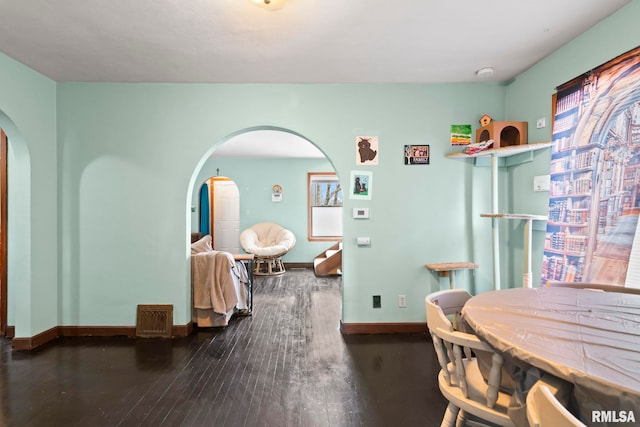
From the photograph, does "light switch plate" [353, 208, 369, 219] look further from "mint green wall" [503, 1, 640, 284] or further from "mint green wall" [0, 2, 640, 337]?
"mint green wall" [503, 1, 640, 284]

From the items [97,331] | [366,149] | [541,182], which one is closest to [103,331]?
[97,331]

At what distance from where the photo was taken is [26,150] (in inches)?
111

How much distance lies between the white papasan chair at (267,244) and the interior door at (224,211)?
1.43 metres

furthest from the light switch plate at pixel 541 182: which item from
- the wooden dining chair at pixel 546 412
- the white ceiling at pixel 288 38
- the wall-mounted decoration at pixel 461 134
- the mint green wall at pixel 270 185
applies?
the mint green wall at pixel 270 185

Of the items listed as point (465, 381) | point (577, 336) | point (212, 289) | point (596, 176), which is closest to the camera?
point (577, 336)

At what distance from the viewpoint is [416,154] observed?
322 centimetres

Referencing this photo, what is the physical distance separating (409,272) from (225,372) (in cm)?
190

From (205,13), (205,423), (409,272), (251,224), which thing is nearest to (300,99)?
(205,13)

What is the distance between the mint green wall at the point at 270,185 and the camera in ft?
23.8

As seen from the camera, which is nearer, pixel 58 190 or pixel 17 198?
pixel 17 198

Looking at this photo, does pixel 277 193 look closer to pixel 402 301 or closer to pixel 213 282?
pixel 213 282

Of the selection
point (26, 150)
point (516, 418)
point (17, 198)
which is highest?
point (26, 150)

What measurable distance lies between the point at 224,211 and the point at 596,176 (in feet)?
24.9

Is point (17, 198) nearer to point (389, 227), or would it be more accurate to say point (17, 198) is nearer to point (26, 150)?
point (26, 150)
